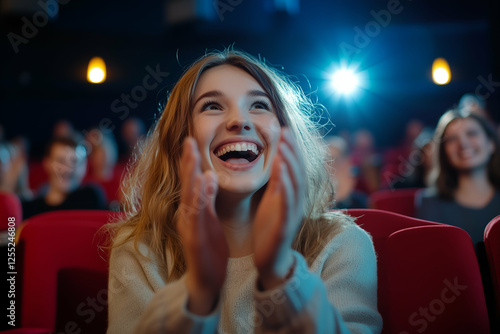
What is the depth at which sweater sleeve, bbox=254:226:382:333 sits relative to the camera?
0.76 meters

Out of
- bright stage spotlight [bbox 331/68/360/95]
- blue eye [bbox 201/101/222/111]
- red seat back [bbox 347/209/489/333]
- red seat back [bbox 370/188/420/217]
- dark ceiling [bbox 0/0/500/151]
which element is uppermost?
dark ceiling [bbox 0/0/500/151]

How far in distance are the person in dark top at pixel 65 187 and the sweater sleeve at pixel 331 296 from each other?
238 cm

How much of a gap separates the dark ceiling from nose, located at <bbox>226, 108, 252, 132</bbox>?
14.0ft

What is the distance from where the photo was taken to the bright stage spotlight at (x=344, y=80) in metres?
6.61

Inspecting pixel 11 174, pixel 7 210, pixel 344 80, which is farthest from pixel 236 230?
pixel 344 80

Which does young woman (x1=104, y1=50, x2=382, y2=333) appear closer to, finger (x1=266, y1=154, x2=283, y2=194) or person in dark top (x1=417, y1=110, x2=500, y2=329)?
finger (x1=266, y1=154, x2=283, y2=194)

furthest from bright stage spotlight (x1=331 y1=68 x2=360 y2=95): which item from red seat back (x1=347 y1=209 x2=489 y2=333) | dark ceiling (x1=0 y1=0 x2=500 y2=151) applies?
red seat back (x1=347 y1=209 x2=489 y2=333)

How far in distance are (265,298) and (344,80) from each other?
6386 millimetres

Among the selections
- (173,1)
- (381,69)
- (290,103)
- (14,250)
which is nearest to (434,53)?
(381,69)

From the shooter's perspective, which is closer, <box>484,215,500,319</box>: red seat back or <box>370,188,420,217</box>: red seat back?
<box>484,215,500,319</box>: red seat back

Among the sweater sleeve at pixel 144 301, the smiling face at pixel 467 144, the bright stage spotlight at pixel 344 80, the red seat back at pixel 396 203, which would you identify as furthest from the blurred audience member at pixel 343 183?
the bright stage spotlight at pixel 344 80

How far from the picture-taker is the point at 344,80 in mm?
6801

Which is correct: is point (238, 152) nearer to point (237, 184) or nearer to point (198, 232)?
point (237, 184)

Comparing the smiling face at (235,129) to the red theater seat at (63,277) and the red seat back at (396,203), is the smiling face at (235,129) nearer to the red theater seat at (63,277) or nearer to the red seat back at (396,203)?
the red theater seat at (63,277)
